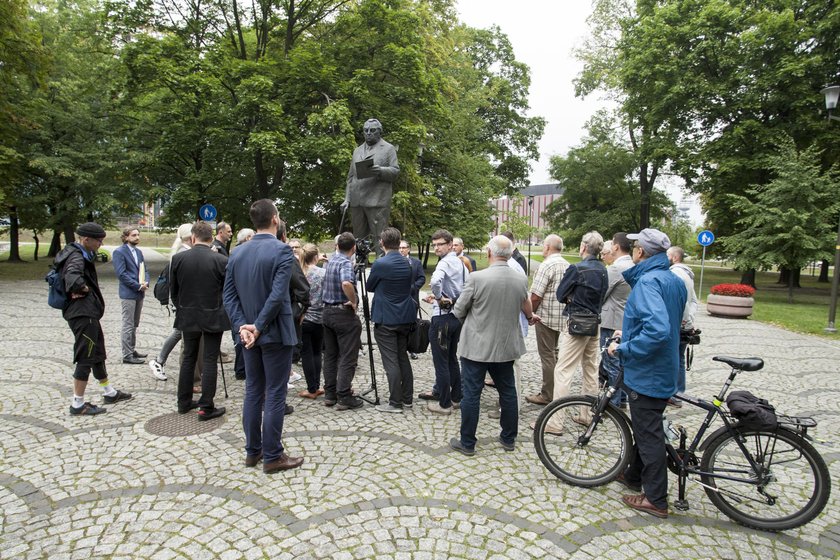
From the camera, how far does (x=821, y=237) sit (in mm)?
19000

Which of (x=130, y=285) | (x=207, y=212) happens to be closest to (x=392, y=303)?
(x=130, y=285)

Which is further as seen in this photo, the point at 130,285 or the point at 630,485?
the point at 130,285

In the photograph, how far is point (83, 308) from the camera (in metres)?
5.02

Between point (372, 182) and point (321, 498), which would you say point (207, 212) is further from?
point (321, 498)

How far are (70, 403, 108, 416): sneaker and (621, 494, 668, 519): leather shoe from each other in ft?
16.6

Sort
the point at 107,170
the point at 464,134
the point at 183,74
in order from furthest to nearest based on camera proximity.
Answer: the point at 464,134, the point at 107,170, the point at 183,74

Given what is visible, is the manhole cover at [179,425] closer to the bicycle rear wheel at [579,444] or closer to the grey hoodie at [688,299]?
the bicycle rear wheel at [579,444]

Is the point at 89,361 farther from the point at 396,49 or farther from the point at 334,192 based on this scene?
the point at 396,49

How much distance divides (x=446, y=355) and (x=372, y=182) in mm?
4519

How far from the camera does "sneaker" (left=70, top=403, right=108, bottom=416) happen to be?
16.7ft

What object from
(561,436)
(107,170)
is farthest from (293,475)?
(107,170)

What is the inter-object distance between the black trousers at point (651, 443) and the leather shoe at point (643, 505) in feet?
0.11

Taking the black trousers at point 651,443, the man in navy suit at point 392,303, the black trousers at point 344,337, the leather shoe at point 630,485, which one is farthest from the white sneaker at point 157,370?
the black trousers at point 651,443

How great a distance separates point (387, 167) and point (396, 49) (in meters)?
10.8
